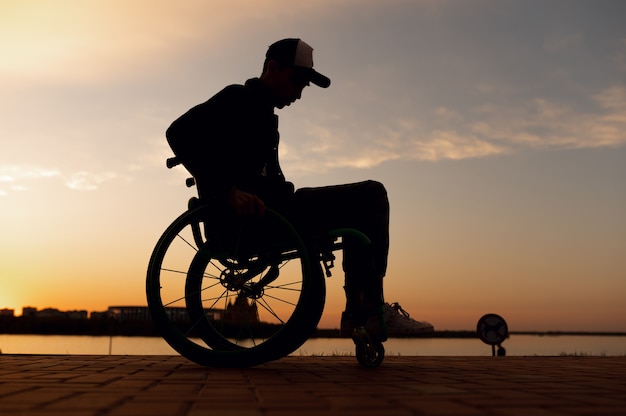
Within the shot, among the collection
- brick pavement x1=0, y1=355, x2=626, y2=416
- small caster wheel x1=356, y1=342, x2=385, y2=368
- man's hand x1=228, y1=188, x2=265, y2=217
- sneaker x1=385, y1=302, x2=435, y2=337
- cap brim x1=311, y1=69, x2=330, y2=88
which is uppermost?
cap brim x1=311, y1=69, x2=330, y2=88

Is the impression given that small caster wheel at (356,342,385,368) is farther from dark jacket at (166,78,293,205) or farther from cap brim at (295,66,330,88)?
cap brim at (295,66,330,88)

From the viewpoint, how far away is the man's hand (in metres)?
3.18

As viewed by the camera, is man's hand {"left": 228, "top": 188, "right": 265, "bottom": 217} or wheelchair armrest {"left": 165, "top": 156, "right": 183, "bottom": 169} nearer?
man's hand {"left": 228, "top": 188, "right": 265, "bottom": 217}

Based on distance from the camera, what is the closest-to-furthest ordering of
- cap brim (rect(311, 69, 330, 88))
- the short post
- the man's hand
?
1. the man's hand
2. cap brim (rect(311, 69, 330, 88))
3. the short post

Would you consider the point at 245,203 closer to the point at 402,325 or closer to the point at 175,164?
the point at 175,164

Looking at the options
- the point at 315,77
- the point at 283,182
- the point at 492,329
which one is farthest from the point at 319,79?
the point at 492,329

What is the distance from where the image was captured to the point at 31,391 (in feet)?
7.41

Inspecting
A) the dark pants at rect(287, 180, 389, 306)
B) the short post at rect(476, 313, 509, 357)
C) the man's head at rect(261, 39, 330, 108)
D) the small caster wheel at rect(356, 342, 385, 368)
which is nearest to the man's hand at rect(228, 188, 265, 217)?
the dark pants at rect(287, 180, 389, 306)

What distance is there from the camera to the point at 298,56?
11.6ft

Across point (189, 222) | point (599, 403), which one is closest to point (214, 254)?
point (189, 222)

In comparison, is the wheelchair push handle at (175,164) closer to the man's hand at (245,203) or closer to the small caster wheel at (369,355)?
the man's hand at (245,203)

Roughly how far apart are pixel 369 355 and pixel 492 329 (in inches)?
399

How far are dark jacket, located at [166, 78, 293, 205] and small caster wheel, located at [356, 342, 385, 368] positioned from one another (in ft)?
3.06

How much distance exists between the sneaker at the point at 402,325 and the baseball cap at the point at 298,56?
1.35 m
